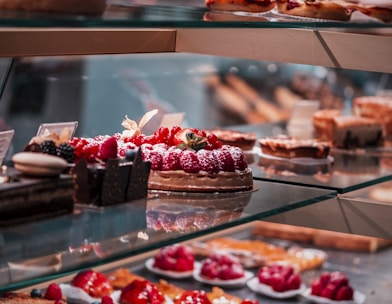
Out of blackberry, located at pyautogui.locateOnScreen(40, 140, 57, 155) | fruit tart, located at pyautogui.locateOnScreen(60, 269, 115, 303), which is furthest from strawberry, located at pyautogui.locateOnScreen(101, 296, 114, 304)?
blackberry, located at pyautogui.locateOnScreen(40, 140, 57, 155)

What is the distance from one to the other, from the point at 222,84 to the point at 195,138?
3.80 m

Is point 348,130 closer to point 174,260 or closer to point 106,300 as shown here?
point 174,260

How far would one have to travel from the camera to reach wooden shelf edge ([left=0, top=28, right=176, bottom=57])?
2.01 m

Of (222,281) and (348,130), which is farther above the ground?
(348,130)

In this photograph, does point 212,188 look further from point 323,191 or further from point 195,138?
point 323,191

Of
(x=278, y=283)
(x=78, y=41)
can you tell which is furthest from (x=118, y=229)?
(x=278, y=283)

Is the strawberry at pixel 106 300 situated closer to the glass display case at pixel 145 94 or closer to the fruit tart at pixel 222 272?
the glass display case at pixel 145 94

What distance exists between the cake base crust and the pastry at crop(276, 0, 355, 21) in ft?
1.55

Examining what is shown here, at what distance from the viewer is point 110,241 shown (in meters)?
1.61

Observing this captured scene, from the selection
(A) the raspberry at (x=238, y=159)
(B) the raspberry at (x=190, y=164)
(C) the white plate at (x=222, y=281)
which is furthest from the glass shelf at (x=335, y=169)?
(C) the white plate at (x=222, y=281)

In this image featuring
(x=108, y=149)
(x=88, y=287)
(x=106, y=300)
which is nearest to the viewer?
(x=108, y=149)

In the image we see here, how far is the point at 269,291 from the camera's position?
3.74m

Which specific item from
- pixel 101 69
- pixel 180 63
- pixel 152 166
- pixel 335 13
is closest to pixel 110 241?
pixel 152 166

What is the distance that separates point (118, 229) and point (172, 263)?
84.9 inches
